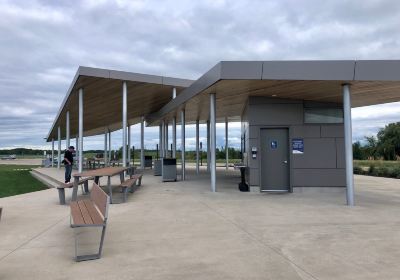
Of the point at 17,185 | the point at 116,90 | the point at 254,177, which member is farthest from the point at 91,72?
the point at 254,177

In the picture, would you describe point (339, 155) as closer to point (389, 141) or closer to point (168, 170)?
point (168, 170)

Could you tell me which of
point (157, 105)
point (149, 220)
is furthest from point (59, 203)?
point (157, 105)

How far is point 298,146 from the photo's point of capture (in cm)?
1159

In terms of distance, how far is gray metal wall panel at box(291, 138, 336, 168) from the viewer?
11.6 meters

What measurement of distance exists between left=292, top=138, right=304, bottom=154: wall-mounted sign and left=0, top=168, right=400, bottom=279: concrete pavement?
2.33 metres

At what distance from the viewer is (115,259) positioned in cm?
470

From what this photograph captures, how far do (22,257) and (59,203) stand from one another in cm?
506

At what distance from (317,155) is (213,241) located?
7016 millimetres

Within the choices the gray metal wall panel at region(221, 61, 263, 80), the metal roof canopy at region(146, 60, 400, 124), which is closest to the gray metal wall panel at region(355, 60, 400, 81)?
the metal roof canopy at region(146, 60, 400, 124)

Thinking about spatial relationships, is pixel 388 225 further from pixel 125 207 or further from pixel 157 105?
pixel 157 105

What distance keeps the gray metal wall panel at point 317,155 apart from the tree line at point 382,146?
143ft

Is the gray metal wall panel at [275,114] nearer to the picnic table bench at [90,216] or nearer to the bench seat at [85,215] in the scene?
the picnic table bench at [90,216]

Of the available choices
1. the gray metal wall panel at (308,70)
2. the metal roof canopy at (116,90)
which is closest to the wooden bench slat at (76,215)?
the gray metal wall panel at (308,70)

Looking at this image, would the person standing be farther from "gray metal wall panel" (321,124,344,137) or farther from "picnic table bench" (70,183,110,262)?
"gray metal wall panel" (321,124,344,137)
